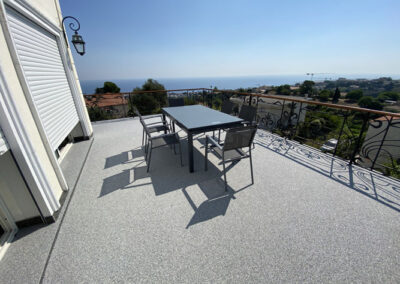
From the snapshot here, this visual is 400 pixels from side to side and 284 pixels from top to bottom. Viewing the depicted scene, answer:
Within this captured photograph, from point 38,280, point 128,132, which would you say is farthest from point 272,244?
point 128,132

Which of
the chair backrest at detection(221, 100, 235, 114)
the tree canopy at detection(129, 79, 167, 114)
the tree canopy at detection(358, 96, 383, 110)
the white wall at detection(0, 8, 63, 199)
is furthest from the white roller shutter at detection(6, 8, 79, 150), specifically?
the tree canopy at detection(358, 96, 383, 110)

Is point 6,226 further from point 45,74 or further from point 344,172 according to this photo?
point 344,172

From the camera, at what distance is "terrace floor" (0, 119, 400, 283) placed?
1106 mm

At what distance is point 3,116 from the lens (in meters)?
1.12

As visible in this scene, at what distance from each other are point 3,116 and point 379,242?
311 centimetres

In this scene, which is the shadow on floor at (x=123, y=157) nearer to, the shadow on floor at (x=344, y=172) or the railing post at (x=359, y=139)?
the shadow on floor at (x=344, y=172)

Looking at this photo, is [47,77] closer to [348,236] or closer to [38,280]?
[38,280]

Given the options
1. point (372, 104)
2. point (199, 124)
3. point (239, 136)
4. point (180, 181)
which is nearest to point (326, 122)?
point (239, 136)

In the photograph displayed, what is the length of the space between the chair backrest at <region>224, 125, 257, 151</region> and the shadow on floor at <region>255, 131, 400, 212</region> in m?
1.31

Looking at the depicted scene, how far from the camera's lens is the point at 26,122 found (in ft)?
4.43

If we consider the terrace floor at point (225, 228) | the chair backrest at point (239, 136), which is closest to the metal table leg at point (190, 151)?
the terrace floor at point (225, 228)

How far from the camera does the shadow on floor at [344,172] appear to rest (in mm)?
1829

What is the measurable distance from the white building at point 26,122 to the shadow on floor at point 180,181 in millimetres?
572

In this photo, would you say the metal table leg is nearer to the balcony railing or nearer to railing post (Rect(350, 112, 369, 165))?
the balcony railing
